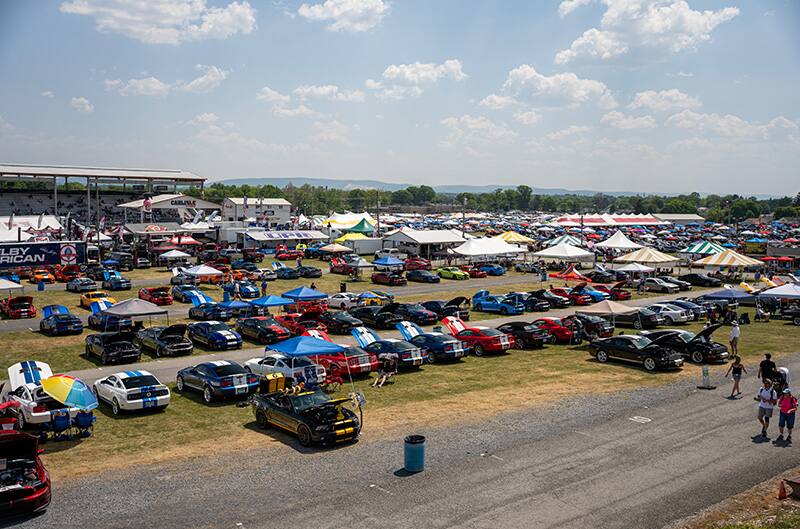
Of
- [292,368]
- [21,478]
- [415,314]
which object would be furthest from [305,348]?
[415,314]

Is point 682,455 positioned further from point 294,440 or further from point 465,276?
point 465,276

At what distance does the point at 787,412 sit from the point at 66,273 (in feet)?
158

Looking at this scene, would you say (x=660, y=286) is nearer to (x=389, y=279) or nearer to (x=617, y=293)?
(x=617, y=293)

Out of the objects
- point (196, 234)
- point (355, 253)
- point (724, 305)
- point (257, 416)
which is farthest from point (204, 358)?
point (196, 234)

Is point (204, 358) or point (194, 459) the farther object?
point (204, 358)

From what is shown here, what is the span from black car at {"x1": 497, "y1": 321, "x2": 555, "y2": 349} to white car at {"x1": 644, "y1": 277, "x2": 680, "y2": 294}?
2317cm

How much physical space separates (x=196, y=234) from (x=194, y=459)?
202 ft

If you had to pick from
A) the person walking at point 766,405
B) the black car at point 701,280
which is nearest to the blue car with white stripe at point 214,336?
the person walking at point 766,405

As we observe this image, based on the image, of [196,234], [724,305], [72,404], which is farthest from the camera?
[196,234]

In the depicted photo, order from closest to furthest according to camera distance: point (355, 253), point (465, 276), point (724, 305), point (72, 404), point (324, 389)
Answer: point (72, 404) → point (324, 389) → point (724, 305) → point (465, 276) → point (355, 253)

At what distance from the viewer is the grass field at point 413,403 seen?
53.2 ft

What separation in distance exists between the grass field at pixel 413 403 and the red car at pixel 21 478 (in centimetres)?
205

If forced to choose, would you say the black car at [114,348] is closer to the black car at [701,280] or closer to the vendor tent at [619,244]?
the black car at [701,280]

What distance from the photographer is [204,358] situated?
26.7 meters
